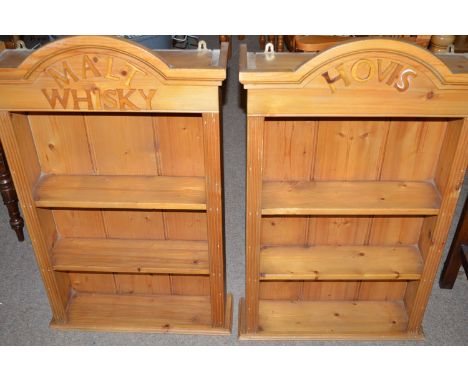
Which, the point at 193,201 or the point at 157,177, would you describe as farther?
the point at 157,177

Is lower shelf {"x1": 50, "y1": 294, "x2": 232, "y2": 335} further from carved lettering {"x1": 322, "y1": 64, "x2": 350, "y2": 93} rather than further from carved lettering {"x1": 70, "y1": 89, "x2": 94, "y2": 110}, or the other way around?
carved lettering {"x1": 322, "y1": 64, "x2": 350, "y2": 93}

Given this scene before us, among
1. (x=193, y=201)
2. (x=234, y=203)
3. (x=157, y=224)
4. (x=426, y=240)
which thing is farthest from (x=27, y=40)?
(x=426, y=240)

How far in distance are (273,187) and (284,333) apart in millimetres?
685

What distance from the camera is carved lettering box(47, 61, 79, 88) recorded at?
1.40 meters

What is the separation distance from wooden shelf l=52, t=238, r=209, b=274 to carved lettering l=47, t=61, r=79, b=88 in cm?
80

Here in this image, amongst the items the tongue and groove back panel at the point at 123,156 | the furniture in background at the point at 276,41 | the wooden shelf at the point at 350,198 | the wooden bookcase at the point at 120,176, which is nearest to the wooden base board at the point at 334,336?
the wooden bookcase at the point at 120,176

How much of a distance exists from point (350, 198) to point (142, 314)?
1078mm

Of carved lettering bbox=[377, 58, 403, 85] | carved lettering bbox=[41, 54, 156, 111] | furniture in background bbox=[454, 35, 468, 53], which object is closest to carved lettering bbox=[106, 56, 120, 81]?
carved lettering bbox=[41, 54, 156, 111]

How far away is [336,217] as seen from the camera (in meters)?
1.93

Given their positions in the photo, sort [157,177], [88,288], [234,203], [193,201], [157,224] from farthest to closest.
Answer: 1. [234,203]
2. [88,288]
3. [157,224]
4. [157,177]
5. [193,201]

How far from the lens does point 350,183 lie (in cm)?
180

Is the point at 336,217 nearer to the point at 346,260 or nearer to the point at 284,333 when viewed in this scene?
the point at 346,260

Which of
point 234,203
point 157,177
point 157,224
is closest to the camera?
point 157,177

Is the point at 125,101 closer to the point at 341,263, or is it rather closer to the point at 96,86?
the point at 96,86
